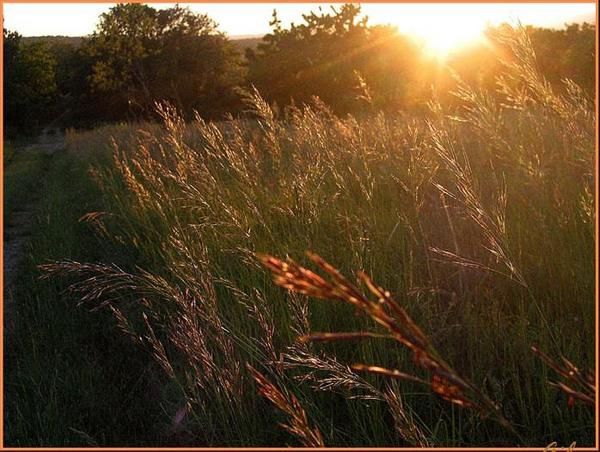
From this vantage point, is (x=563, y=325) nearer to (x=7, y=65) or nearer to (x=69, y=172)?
(x=69, y=172)

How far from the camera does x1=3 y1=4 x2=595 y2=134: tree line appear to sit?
24.7 metres

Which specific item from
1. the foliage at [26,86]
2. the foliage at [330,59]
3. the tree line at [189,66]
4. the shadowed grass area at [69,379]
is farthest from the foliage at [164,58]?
the shadowed grass area at [69,379]

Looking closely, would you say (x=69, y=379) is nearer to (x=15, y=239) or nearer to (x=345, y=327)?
(x=345, y=327)

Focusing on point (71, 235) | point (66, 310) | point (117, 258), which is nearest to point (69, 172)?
point (71, 235)

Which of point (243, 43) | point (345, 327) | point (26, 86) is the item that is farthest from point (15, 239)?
point (243, 43)

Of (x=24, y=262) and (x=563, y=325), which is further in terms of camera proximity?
(x=24, y=262)

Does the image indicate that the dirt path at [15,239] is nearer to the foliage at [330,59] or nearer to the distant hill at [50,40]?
the foliage at [330,59]

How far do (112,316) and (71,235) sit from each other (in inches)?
85.5

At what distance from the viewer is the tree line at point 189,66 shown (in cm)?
2469

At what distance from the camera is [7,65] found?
29344 millimetres

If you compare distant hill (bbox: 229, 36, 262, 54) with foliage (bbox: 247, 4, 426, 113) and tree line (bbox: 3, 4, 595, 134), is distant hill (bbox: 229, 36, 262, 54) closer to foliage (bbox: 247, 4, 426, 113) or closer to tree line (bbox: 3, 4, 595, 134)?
tree line (bbox: 3, 4, 595, 134)

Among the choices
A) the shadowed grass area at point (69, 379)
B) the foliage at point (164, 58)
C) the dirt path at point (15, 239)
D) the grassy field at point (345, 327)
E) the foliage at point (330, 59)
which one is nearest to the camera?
the grassy field at point (345, 327)

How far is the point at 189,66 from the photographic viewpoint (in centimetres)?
3152

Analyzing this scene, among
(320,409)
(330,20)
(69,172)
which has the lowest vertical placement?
(69,172)
